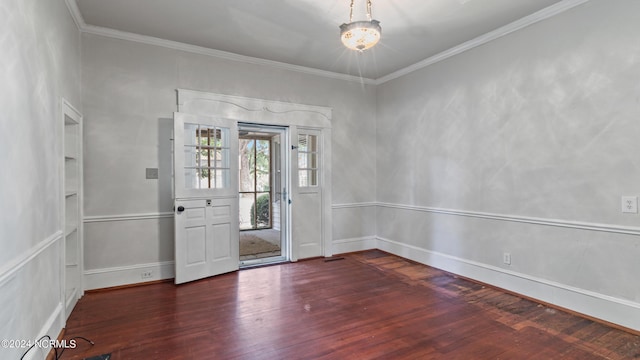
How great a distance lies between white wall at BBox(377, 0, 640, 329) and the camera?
2.74m

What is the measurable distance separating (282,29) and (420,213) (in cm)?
308

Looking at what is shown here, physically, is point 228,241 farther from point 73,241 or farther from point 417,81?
point 417,81

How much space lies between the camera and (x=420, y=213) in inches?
185

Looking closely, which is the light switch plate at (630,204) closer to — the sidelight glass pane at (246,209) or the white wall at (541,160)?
the white wall at (541,160)

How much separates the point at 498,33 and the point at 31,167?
14.5 ft

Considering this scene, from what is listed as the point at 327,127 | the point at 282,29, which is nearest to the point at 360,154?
the point at 327,127

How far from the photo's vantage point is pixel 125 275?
373cm

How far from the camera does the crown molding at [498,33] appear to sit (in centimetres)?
305

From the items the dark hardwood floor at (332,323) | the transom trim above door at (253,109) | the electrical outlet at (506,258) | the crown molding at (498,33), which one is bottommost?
the dark hardwood floor at (332,323)

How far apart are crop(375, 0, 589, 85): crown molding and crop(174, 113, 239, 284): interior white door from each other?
2.73m

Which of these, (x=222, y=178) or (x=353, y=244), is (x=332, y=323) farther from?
(x=353, y=244)

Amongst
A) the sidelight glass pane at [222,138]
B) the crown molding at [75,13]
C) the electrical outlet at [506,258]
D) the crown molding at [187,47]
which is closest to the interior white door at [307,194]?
the crown molding at [187,47]

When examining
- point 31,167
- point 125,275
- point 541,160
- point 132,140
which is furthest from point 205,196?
point 541,160

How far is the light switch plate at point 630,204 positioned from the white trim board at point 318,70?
179cm
